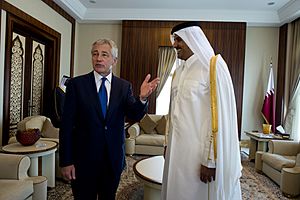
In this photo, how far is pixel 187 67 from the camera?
1908mm

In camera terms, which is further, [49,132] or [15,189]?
[49,132]

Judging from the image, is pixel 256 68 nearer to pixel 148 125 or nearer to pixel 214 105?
pixel 148 125

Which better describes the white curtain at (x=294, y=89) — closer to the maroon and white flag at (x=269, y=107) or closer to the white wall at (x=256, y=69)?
the maroon and white flag at (x=269, y=107)

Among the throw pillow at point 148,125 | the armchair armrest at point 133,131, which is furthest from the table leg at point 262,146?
the armchair armrest at point 133,131

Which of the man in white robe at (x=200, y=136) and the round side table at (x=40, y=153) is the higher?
the man in white robe at (x=200, y=136)

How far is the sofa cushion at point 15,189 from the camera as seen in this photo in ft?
6.98

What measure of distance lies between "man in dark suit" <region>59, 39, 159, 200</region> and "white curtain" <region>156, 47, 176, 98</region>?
15.3 ft

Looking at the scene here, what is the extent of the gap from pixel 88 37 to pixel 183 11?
2.36 meters

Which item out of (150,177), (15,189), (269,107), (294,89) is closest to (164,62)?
(269,107)

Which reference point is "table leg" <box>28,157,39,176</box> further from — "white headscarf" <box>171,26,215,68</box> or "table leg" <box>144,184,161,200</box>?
"white headscarf" <box>171,26,215,68</box>

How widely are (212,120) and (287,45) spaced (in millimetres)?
5375

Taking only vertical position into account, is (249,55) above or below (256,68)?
above

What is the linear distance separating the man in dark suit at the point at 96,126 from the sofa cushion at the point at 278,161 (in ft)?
8.94

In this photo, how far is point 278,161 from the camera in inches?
152
